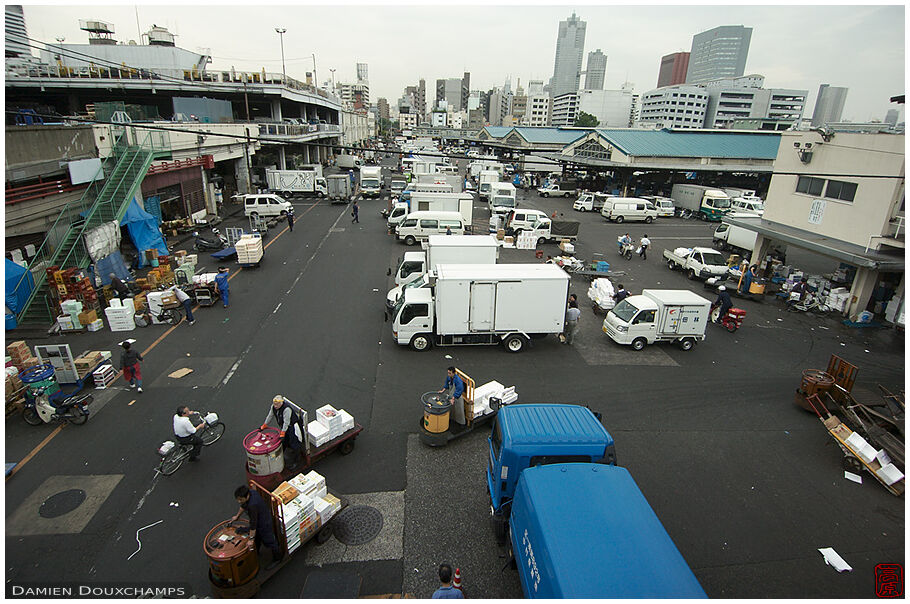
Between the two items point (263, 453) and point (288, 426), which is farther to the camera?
point (288, 426)

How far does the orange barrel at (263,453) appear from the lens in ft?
26.1

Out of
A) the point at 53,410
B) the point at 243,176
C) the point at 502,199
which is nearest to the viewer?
the point at 53,410

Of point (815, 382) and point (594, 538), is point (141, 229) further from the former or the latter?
point (815, 382)

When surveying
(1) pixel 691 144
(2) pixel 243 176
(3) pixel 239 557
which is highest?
(1) pixel 691 144

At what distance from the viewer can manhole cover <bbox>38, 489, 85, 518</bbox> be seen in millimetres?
8062

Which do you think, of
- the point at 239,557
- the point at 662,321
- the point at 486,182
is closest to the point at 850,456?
the point at 662,321

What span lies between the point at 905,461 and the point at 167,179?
110 ft

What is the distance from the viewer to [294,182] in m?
42.8

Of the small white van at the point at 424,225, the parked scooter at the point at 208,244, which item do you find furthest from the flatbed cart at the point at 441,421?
the parked scooter at the point at 208,244

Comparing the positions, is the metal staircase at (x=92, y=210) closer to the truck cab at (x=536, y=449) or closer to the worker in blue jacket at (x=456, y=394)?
the worker in blue jacket at (x=456, y=394)

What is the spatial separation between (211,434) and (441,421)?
206 inches

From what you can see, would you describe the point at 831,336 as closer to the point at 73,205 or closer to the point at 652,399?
the point at 652,399

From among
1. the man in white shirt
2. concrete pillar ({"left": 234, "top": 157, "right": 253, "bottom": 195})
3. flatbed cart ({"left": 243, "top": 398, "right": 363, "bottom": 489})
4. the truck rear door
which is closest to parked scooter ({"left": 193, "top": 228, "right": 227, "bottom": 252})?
concrete pillar ({"left": 234, "top": 157, "right": 253, "bottom": 195})

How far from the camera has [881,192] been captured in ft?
54.6
